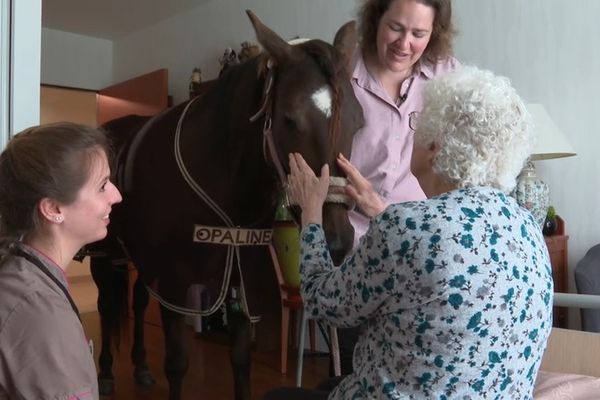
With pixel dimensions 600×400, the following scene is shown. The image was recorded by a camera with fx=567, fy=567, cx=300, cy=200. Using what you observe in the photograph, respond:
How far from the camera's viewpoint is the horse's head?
1.22m

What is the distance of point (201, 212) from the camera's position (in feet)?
5.08

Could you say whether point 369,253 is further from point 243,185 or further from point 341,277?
point 243,185

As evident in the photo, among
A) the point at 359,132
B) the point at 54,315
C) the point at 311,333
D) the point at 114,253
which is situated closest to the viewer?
the point at 54,315

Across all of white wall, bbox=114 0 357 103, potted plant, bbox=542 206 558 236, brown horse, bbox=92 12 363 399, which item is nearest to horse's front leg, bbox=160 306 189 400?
brown horse, bbox=92 12 363 399

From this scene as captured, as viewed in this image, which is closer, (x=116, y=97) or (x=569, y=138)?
(x=569, y=138)

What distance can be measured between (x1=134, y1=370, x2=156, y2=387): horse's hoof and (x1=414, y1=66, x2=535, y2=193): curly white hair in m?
2.17

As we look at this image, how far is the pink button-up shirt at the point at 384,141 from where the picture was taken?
1.31 m

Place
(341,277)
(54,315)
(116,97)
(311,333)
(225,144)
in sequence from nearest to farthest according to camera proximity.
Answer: (54,315) < (341,277) < (225,144) < (311,333) < (116,97)

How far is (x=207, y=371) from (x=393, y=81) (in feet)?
6.71

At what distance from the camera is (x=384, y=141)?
1326 mm

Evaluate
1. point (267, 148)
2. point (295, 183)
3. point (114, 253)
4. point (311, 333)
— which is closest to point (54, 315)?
point (295, 183)

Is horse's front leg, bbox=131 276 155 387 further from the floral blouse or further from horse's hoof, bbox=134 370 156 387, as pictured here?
the floral blouse

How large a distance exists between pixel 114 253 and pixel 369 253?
1619mm

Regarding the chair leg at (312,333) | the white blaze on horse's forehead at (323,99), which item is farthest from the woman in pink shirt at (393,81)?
the chair leg at (312,333)
